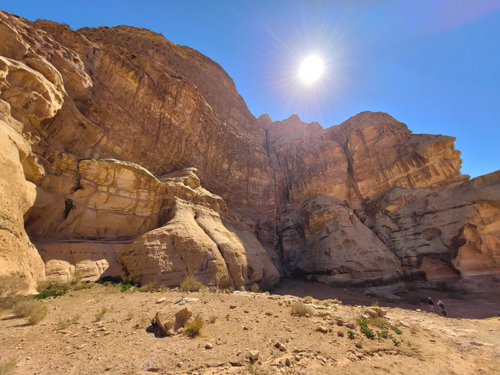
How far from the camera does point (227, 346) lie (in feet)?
15.8

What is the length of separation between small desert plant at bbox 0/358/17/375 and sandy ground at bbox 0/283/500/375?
6.2 inches

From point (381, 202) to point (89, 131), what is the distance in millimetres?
32959

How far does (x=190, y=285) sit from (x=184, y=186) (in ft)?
28.5

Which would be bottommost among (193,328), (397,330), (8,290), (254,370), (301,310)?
(397,330)

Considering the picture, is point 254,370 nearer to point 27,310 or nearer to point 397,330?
point 397,330

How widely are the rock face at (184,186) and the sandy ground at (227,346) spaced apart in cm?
390

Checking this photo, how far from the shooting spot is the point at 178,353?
430 centimetres

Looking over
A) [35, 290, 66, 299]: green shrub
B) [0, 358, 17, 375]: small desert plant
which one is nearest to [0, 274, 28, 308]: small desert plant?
[35, 290, 66, 299]: green shrub

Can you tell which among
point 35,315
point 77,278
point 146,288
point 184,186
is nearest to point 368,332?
point 35,315

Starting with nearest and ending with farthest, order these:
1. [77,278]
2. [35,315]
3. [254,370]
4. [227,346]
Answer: [254,370] → [227,346] → [35,315] → [77,278]

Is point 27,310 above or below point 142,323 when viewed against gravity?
above

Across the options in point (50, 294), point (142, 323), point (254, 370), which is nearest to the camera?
point (254, 370)

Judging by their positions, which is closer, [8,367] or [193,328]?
[8,367]

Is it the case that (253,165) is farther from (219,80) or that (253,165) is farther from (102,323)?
(102,323)
